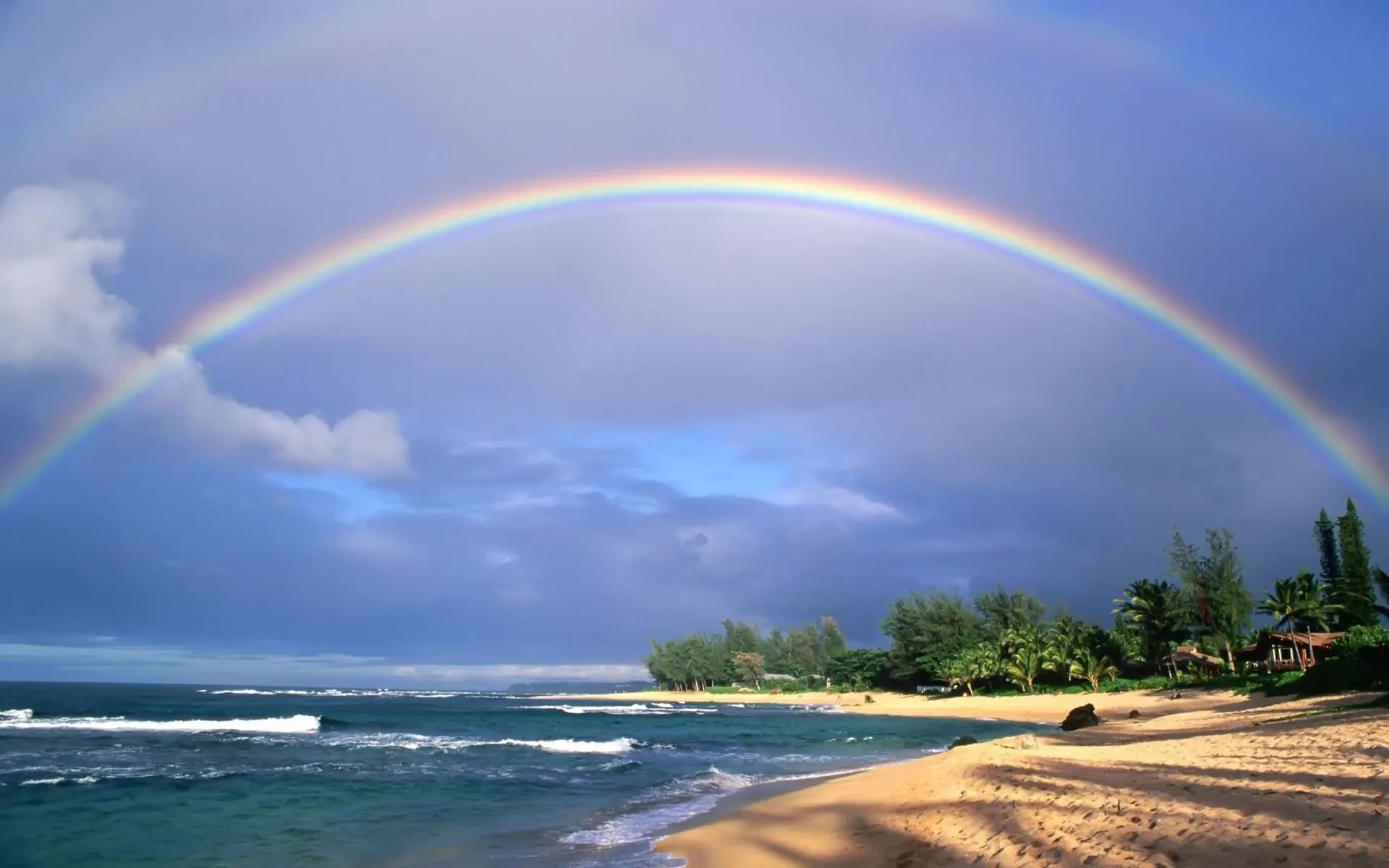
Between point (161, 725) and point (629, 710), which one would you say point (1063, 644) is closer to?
point (629, 710)

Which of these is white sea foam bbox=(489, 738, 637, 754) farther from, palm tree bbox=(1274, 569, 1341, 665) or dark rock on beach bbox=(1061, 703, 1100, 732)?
palm tree bbox=(1274, 569, 1341, 665)

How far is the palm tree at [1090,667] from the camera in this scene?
7331cm

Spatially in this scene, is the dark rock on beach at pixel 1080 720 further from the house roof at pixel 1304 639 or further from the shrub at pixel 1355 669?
the house roof at pixel 1304 639

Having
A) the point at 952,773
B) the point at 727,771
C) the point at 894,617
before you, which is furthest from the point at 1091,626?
the point at 952,773

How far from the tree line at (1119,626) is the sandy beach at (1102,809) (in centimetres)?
2092

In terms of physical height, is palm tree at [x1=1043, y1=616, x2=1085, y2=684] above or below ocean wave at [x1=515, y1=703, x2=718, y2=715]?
above

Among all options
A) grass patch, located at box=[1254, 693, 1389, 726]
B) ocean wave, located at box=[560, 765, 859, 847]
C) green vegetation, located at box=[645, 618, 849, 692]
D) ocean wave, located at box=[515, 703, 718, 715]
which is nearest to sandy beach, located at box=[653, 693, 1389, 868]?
grass patch, located at box=[1254, 693, 1389, 726]

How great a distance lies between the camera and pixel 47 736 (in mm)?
45594

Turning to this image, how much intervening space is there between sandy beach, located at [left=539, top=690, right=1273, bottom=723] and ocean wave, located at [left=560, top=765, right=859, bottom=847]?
70.9 ft

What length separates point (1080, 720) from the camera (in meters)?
37.0

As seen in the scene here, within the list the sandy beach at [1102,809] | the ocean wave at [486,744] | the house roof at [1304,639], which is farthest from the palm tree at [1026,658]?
the sandy beach at [1102,809]

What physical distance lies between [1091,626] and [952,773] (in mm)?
65884

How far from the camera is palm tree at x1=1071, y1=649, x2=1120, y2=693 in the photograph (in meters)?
73.3

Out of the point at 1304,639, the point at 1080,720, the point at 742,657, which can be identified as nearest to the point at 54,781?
the point at 1080,720
